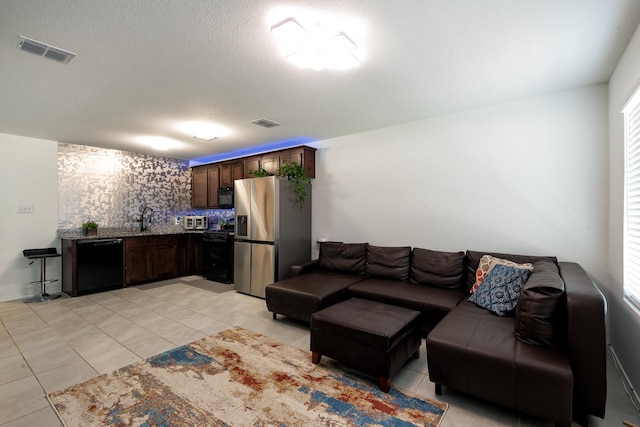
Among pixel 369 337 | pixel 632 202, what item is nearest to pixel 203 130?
pixel 369 337

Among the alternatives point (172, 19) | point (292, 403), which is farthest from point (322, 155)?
point (292, 403)

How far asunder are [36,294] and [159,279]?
1723 millimetres

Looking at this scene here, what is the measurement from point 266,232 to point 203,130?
1.79m

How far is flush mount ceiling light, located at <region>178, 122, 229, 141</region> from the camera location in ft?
13.0

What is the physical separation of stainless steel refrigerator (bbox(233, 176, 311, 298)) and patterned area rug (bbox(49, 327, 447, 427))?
6.03ft

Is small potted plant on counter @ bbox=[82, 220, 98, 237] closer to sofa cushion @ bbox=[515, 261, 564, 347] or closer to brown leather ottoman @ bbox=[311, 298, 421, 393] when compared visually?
brown leather ottoman @ bbox=[311, 298, 421, 393]

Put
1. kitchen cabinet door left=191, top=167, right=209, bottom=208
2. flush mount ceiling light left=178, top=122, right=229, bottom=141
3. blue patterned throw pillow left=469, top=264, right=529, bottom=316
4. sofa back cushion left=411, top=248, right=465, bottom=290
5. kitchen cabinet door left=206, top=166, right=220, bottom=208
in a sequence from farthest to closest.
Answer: kitchen cabinet door left=191, top=167, right=209, bottom=208 < kitchen cabinet door left=206, top=166, right=220, bottom=208 < flush mount ceiling light left=178, top=122, right=229, bottom=141 < sofa back cushion left=411, top=248, right=465, bottom=290 < blue patterned throw pillow left=469, top=264, right=529, bottom=316

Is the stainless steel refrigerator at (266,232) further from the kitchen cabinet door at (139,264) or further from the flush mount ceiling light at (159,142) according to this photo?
the kitchen cabinet door at (139,264)

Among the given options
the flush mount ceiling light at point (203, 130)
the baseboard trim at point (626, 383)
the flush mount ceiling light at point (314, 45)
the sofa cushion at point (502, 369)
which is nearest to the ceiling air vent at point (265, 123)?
the flush mount ceiling light at point (203, 130)

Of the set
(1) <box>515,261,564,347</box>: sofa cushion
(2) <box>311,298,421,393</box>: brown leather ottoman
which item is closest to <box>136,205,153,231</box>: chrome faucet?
(2) <box>311,298,421,393</box>: brown leather ottoman

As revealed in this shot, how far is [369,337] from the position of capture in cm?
214

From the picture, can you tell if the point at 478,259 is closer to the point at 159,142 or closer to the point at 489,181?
the point at 489,181

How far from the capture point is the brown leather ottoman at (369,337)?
210cm

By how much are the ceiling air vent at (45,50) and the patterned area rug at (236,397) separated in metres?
2.54
